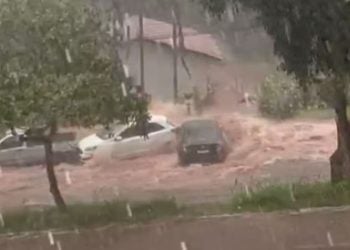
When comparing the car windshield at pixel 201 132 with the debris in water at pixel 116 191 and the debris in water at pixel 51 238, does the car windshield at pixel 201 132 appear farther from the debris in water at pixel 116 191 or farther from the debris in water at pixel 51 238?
the debris in water at pixel 51 238

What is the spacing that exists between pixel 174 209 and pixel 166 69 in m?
13.5

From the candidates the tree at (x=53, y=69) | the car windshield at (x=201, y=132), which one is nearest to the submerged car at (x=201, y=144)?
the car windshield at (x=201, y=132)

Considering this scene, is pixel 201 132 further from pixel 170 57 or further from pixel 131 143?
pixel 170 57

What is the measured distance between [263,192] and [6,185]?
19.9 ft

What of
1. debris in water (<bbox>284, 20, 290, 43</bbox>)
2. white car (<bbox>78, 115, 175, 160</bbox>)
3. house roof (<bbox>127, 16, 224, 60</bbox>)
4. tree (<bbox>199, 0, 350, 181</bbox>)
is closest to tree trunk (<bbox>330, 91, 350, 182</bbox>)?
tree (<bbox>199, 0, 350, 181</bbox>)

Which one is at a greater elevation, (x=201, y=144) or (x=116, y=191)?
(x=201, y=144)

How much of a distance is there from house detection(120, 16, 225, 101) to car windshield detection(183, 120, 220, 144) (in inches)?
127

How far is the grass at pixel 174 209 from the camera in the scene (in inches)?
483

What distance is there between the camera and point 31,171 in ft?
58.1

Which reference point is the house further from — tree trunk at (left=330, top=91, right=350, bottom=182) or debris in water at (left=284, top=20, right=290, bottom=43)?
debris in water at (left=284, top=20, right=290, bottom=43)

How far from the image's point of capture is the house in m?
23.7

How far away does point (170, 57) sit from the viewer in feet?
89.7

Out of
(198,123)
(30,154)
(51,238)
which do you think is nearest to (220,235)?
(51,238)

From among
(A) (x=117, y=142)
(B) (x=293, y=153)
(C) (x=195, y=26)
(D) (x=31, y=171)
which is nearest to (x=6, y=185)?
(D) (x=31, y=171)
